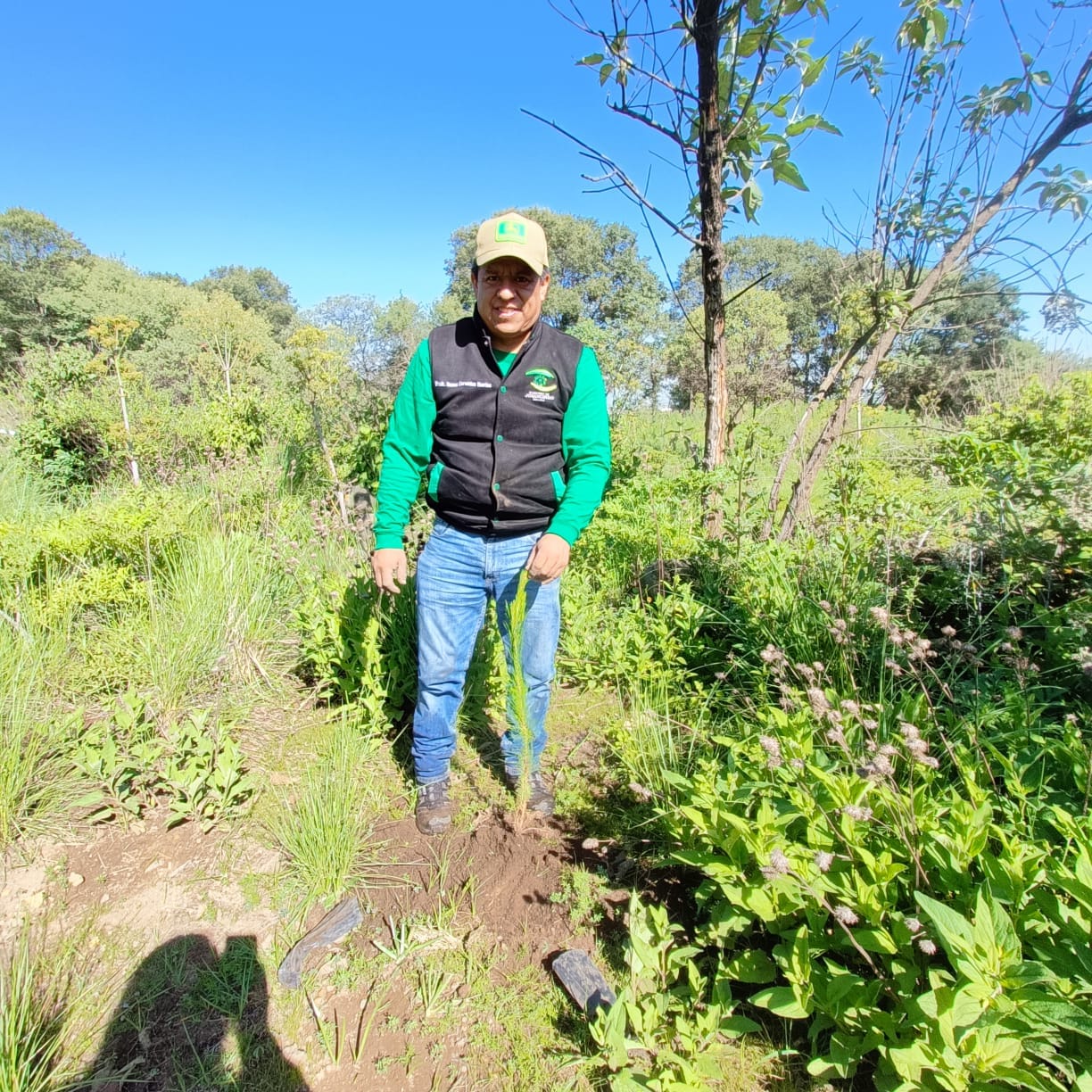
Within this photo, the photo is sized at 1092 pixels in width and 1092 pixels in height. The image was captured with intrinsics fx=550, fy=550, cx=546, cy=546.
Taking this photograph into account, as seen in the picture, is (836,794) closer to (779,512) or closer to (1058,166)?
(779,512)

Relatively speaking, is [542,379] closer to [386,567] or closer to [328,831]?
[386,567]

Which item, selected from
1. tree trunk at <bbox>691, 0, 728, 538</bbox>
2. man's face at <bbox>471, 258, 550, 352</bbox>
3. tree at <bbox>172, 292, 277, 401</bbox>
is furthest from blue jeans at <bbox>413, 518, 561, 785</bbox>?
tree at <bbox>172, 292, 277, 401</bbox>

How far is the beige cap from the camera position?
1744 mm

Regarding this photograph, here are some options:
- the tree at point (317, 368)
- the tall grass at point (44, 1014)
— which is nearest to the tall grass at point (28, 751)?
the tall grass at point (44, 1014)

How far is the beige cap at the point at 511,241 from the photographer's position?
1.74 metres

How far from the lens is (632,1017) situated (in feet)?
4.52

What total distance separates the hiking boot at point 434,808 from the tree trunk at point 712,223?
2217 millimetres

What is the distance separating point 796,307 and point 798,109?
80.0 feet

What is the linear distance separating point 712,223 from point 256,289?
4951 cm

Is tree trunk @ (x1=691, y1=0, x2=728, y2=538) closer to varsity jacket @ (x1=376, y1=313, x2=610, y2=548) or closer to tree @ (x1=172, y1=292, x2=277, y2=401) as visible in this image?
varsity jacket @ (x1=376, y1=313, x2=610, y2=548)

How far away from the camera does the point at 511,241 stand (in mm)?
1752

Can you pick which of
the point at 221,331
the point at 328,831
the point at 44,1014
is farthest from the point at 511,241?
the point at 221,331

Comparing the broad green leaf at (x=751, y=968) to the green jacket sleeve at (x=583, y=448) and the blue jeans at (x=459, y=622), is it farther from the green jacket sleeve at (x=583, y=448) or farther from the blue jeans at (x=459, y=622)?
the green jacket sleeve at (x=583, y=448)

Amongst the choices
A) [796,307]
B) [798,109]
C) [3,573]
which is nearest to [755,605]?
[798,109]
